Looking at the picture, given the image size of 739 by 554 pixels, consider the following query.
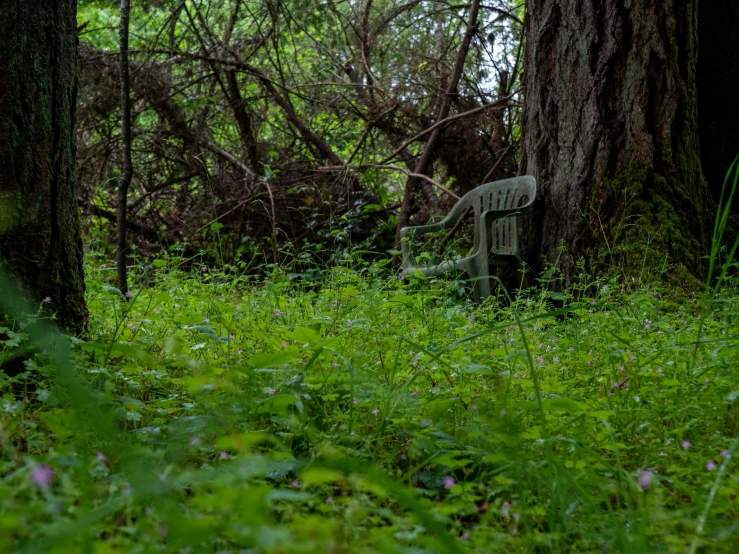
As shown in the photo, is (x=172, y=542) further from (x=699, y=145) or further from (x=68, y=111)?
(x=699, y=145)

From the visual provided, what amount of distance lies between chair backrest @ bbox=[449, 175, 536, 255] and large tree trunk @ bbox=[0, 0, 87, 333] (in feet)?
9.30

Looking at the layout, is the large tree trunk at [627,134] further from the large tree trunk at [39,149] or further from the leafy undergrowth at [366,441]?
the large tree trunk at [39,149]

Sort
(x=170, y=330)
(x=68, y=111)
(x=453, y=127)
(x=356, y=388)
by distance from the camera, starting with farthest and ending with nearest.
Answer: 1. (x=453, y=127)
2. (x=170, y=330)
3. (x=68, y=111)
4. (x=356, y=388)

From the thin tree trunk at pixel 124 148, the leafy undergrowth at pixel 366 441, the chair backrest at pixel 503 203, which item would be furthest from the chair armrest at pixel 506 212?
the thin tree trunk at pixel 124 148

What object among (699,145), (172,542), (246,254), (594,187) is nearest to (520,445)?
(172,542)

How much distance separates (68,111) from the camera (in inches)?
90.4

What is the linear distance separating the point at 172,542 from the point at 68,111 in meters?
1.76

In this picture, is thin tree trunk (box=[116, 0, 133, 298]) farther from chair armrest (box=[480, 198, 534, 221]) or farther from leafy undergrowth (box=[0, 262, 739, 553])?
chair armrest (box=[480, 198, 534, 221])

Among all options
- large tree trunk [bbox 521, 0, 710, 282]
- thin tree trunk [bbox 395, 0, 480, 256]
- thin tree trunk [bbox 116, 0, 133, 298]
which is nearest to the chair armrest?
large tree trunk [bbox 521, 0, 710, 282]

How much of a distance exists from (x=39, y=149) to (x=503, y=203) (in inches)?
142

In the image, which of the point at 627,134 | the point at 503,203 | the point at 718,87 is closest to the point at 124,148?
the point at 503,203

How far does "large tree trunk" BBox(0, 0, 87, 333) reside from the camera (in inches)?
82.2

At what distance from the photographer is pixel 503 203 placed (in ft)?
16.7

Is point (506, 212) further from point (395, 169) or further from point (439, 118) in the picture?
point (439, 118)
